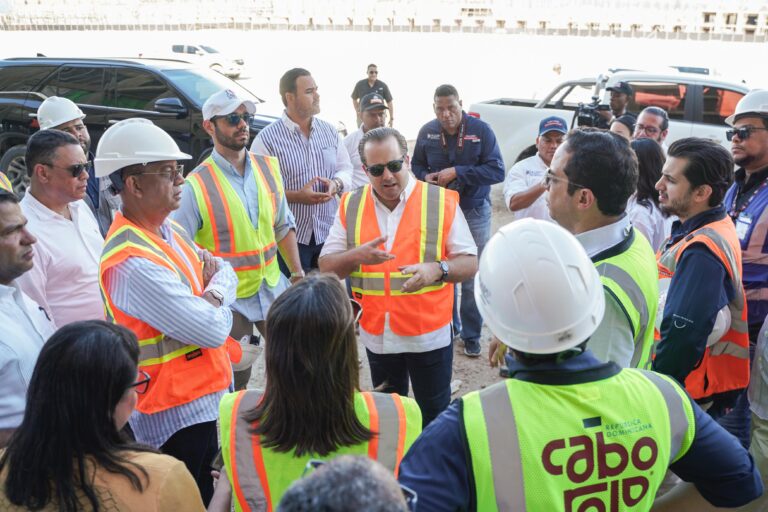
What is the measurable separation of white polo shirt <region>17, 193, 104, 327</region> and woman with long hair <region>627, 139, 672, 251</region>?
312 cm

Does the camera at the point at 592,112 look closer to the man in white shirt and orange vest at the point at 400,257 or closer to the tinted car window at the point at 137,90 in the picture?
the man in white shirt and orange vest at the point at 400,257

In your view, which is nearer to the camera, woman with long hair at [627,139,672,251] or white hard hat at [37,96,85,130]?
woman with long hair at [627,139,672,251]

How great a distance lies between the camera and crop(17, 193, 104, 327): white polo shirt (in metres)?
3.19

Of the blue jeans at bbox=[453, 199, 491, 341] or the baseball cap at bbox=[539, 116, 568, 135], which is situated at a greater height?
the baseball cap at bbox=[539, 116, 568, 135]

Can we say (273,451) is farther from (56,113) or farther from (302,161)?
(56,113)

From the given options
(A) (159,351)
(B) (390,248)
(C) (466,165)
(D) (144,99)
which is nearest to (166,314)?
(A) (159,351)

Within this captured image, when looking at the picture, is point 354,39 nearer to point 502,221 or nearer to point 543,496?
point 502,221

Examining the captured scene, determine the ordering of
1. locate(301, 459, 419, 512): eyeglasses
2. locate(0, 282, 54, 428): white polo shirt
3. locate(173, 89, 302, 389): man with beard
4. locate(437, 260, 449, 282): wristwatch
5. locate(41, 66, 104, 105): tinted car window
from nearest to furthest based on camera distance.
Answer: locate(301, 459, 419, 512): eyeglasses, locate(0, 282, 54, 428): white polo shirt, locate(437, 260, 449, 282): wristwatch, locate(173, 89, 302, 389): man with beard, locate(41, 66, 104, 105): tinted car window

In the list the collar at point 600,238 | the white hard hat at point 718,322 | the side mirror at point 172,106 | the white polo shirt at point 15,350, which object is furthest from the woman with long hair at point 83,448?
the side mirror at point 172,106

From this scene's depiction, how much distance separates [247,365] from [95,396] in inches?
66.6

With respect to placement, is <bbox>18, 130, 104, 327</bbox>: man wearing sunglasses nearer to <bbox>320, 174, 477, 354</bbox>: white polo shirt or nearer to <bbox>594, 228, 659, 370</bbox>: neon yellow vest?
<bbox>320, 174, 477, 354</bbox>: white polo shirt

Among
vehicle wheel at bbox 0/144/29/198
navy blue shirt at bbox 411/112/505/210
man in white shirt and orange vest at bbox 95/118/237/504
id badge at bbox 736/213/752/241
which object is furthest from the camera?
vehicle wheel at bbox 0/144/29/198

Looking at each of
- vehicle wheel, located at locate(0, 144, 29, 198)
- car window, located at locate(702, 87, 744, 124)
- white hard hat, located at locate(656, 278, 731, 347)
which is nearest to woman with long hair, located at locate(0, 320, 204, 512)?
white hard hat, located at locate(656, 278, 731, 347)

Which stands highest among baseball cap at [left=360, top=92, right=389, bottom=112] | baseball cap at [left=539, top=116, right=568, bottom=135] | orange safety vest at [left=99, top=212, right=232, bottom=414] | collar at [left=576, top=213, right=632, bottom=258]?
baseball cap at [left=360, top=92, right=389, bottom=112]
